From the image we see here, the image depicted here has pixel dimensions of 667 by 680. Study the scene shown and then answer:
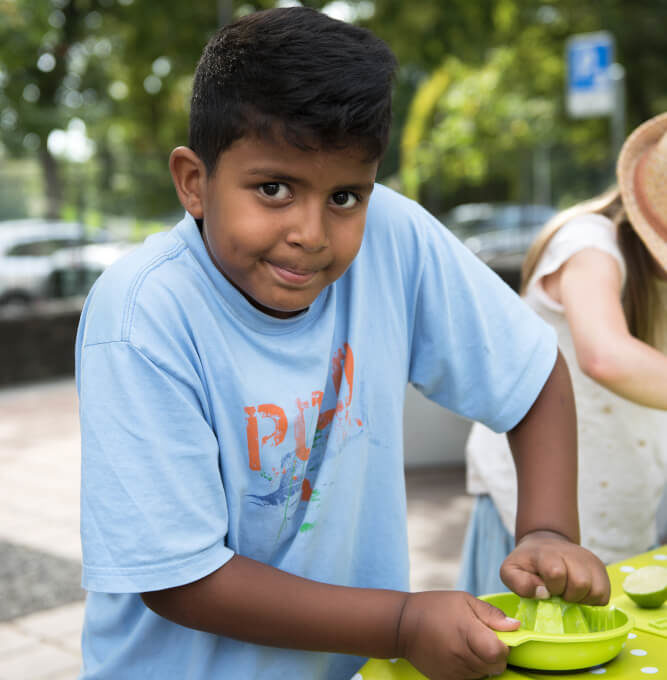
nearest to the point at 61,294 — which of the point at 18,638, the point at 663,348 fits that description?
the point at 18,638

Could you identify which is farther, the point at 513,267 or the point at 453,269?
the point at 513,267

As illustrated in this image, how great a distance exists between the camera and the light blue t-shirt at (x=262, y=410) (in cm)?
115

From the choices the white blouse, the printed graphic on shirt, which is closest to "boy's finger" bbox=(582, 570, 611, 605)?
the printed graphic on shirt

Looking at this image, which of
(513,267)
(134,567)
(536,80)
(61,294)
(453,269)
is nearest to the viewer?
(134,567)

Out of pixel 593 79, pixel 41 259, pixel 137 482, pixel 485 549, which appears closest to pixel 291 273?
pixel 137 482

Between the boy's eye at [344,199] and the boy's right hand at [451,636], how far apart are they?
0.49 metres

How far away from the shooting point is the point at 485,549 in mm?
2195

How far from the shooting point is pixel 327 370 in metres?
1.37

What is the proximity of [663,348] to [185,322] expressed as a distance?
A: 129 centimetres

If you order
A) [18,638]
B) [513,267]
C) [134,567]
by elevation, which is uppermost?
[134,567]

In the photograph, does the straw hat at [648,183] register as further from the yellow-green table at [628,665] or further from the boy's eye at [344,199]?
the boy's eye at [344,199]

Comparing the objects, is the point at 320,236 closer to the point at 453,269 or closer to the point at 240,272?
the point at 240,272

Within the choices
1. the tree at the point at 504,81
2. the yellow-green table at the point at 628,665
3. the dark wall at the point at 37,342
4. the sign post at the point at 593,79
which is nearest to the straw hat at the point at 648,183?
the yellow-green table at the point at 628,665

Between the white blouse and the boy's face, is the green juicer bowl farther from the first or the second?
the white blouse
